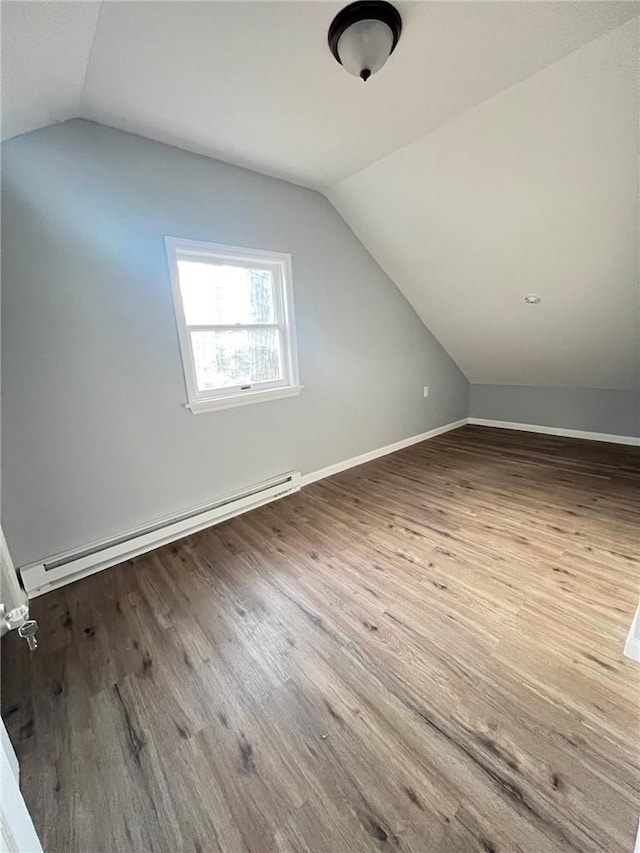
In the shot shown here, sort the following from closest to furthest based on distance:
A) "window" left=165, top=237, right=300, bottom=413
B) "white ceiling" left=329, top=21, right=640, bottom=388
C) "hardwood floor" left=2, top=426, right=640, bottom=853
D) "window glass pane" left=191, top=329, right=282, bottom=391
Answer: "hardwood floor" left=2, top=426, right=640, bottom=853
"white ceiling" left=329, top=21, right=640, bottom=388
"window" left=165, top=237, right=300, bottom=413
"window glass pane" left=191, top=329, right=282, bottom=391

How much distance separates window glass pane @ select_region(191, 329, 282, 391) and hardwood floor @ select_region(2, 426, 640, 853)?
1.23 m

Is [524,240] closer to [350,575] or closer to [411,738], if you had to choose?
[350,575]

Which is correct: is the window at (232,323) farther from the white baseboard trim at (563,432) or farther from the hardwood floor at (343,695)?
the white baseboard trim at (563,432)

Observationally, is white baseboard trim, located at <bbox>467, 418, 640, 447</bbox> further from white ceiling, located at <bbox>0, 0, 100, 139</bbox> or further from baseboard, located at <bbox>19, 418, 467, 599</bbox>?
white ceiling, located at <bbox>0, 0, 100, 139</bbox>

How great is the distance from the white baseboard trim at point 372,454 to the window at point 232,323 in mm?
871

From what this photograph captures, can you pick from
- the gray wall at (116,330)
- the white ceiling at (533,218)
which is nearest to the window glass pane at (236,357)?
the gray wall at (116,330)

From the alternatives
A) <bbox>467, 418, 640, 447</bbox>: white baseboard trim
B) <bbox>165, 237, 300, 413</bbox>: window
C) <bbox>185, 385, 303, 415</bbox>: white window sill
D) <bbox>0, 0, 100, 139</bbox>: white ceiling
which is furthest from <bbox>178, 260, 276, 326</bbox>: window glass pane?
<bbox>467, 418, 640, 447</bbox>: white baseboard trim

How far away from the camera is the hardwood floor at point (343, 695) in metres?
0.98

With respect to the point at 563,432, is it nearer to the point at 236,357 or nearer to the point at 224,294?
the point at 236,357

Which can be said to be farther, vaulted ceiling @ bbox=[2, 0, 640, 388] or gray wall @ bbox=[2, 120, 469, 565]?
gray wall @ bbox=[2, 120, 469, 565]

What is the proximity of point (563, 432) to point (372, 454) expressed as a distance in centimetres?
258

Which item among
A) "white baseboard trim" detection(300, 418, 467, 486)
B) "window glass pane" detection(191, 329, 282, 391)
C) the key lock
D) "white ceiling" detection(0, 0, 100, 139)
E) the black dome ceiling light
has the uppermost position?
the black dome ceiling light

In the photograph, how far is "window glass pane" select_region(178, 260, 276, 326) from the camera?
2.41 metres

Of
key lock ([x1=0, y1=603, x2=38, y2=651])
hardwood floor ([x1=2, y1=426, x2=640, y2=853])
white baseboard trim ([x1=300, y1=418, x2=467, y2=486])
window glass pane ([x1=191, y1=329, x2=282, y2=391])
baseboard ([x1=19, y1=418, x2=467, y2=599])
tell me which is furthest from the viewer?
white baseboard trim ([x1=300, y1=418, x2=467, y2=486])
